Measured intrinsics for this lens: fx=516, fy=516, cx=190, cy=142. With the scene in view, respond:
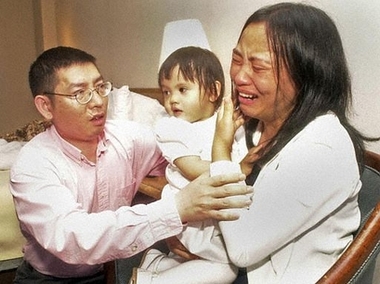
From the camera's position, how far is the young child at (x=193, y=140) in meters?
0.79

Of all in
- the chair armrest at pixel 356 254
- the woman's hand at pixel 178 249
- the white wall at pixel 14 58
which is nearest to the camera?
the chair armrest at pixel 356 254

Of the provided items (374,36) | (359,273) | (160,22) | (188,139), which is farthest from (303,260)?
(160,22)

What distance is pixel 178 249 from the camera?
0.83 meters

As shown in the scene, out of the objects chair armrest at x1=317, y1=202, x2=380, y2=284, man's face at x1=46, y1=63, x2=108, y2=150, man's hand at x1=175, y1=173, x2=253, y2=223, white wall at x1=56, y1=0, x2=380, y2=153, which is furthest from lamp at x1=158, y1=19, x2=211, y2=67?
chair armrest at x1=317, y1=202, x2=380, y2=284

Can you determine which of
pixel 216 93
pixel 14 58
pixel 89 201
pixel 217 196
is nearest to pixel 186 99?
pixel 216 93

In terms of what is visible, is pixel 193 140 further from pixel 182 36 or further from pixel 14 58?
pixel 14 58

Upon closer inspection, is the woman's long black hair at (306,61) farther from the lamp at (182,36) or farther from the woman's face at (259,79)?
the lamp at (182,36)

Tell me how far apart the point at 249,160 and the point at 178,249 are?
0.61 feet

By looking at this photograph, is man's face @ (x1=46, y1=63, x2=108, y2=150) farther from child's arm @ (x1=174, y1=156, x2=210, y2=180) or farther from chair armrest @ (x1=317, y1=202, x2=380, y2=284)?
chair armrest @ (x1=317, y1=202, x2=380, y2=284)

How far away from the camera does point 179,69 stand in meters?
0.80

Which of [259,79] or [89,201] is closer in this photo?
[259,79]

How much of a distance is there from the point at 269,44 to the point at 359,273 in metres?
0.35

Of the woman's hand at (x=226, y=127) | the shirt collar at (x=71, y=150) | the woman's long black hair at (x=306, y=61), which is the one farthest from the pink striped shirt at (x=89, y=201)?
the woman's long black hair at (x=306, y=61)

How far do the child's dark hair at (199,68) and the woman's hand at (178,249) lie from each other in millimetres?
229
